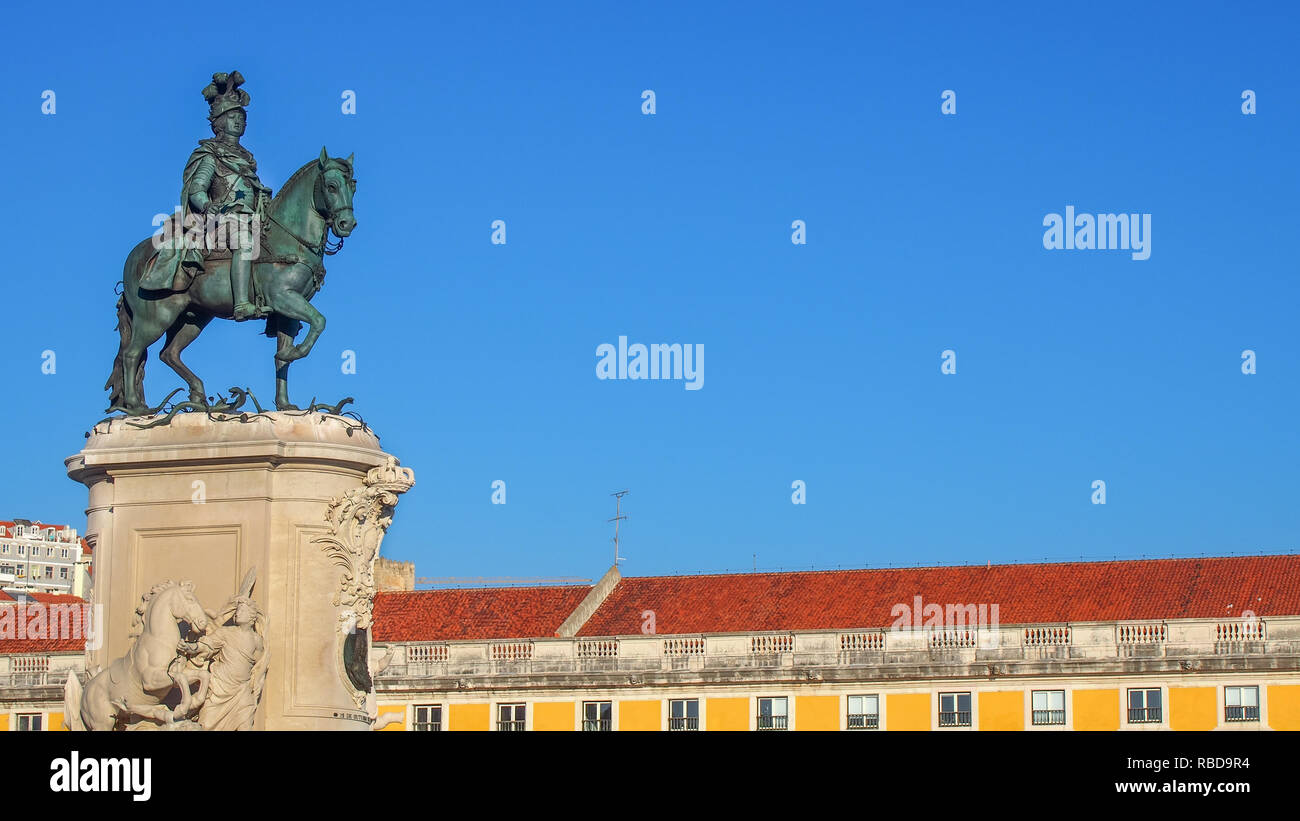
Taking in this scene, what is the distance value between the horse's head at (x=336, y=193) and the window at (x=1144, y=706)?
1737 inches

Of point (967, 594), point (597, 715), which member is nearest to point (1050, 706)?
point (967, 594)

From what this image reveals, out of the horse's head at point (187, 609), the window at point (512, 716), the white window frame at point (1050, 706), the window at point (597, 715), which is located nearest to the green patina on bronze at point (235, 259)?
the horse's head at point (187, 609)

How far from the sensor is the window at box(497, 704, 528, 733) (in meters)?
67.8

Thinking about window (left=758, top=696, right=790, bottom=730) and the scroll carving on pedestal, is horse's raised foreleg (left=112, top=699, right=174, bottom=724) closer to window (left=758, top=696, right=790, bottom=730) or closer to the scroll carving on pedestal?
the scroll carving on pedestal

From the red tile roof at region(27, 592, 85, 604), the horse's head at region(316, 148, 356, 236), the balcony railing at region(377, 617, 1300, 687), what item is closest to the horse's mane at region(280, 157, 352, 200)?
the horse's head at region(316, 148, 356, 236)

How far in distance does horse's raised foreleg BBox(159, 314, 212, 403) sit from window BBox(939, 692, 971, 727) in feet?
142

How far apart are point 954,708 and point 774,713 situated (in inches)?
208

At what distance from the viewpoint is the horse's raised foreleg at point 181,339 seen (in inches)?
929

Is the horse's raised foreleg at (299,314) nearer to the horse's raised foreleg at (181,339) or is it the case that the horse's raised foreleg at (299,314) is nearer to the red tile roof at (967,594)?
the horse's raised foreleg at (181,339)

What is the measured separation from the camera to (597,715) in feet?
221

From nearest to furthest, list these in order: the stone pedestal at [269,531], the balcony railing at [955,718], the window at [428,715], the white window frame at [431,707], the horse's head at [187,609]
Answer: the horse's head at [187,609], the stone pedestal at [269,531], the balcony railing at [955,718], the white window frame at [431,707], the window at [428,715]

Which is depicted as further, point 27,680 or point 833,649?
point 833,649

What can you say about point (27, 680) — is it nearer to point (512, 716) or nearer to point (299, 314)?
point (512, 716)
